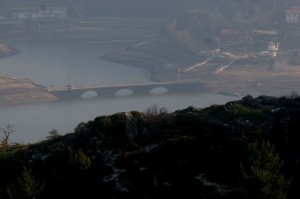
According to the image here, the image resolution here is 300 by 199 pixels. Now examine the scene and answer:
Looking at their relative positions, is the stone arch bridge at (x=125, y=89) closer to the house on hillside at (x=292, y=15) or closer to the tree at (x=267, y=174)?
the house on hillside at (x=292, y=15)

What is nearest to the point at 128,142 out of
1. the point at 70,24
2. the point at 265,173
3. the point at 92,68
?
the point at 265,173

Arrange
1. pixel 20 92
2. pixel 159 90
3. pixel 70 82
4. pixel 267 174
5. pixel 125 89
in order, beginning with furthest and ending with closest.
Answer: pixel 70 82
pixel 159 90
pixel 125 89
pixel 20 92
pixel 267 174

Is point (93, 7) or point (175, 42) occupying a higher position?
point (93, 7)

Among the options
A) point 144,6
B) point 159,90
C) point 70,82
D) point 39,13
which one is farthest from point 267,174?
point 144,6

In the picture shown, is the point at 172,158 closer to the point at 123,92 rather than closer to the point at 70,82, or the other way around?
the point at 123,92

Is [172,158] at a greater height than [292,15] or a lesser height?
lesser

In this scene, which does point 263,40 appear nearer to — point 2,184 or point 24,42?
point 24,42
